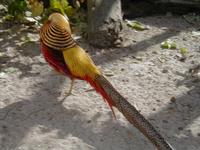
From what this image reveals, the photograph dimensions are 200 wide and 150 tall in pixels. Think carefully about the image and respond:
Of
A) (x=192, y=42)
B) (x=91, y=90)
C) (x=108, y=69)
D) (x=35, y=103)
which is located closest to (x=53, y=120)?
(x=35, y=103)

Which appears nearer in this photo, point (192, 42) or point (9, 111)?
point (9, 111)

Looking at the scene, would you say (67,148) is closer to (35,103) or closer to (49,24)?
(35,103)

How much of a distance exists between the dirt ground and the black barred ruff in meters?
0.48

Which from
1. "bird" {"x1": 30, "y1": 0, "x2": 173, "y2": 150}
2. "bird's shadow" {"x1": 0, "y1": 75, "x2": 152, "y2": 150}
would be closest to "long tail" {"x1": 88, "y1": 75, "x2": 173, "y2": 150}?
"bird" {"x1": 30, "y1": 0, "x2": 173, "y2": 150}

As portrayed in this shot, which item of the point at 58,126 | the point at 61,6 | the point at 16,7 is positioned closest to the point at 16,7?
the point at 16,7

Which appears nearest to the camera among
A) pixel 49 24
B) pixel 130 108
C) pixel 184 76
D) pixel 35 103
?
pixel 130 108

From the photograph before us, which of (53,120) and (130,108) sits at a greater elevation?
(130,108)

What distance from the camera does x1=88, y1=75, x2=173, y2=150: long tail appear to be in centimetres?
271

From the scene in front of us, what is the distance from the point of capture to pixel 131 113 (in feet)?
9.37

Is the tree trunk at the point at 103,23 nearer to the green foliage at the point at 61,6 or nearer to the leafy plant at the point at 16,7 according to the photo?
the green foliage at the point at 61,6

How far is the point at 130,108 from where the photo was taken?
2.87 m

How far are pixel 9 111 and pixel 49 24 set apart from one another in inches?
25.9

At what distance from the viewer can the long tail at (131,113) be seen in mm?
2707

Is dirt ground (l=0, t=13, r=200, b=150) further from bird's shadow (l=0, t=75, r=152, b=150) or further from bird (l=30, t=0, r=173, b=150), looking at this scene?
bird (l=30, t=0, r=173, b=150)
